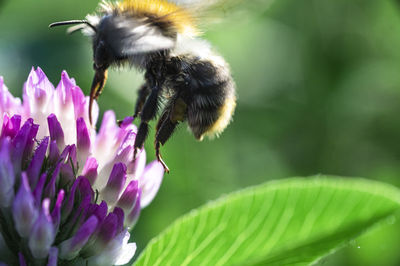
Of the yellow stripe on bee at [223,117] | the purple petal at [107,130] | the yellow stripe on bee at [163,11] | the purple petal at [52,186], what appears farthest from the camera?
the yellow stripe on bee at [223,117]

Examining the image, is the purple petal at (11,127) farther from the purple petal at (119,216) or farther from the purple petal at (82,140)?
the purple petal at (119,216)

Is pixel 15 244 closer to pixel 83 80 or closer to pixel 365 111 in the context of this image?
pixel 83 80

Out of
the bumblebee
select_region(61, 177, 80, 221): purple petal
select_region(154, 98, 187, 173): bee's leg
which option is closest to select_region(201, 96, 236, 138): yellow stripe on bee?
the bumblebee

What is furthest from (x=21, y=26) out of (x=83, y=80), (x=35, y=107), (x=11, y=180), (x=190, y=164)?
(x=11, y=180)

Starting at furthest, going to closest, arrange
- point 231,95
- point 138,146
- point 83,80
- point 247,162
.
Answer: point 247,162
point 83,80
point 231,95
point 138,146

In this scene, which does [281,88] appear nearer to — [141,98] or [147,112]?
[141,98]

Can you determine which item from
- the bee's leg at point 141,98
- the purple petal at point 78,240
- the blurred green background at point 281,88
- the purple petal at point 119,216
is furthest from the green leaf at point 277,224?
the blurred green background at point 281,88

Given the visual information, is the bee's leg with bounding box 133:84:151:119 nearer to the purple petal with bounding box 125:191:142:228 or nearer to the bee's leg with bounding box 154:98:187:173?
the bee's leg with bounding box 154:98:187:173
